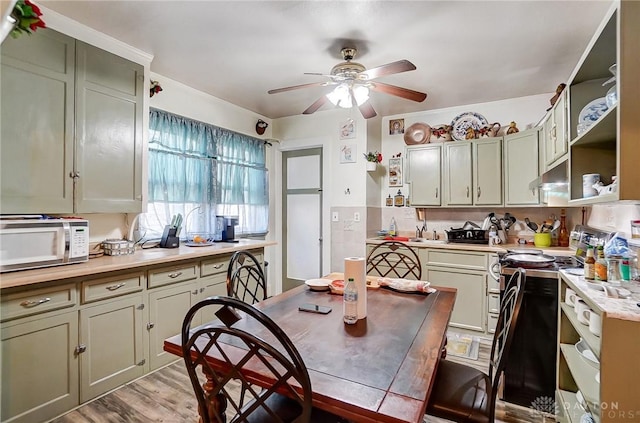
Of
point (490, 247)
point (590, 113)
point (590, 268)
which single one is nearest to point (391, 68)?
point (590, 113)

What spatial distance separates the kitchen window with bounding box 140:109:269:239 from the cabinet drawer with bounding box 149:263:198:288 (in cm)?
60

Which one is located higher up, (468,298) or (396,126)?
(396,126)

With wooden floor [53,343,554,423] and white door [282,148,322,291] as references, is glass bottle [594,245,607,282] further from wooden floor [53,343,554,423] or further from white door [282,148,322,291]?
white door [282,148,322,291]

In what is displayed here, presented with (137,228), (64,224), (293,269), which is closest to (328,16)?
(64,224)

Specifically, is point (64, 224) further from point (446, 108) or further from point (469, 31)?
point (446, 108)

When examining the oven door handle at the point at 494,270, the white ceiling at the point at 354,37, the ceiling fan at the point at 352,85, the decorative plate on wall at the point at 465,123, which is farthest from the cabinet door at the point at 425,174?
the ceiling fan at the point at 352,85

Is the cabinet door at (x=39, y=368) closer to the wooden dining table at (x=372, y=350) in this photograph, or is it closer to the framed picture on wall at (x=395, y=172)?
the wooden dining table at (x=372, y=350)

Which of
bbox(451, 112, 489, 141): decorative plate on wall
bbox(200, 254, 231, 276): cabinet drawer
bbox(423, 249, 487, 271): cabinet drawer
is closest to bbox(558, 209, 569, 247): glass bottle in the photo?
bbox(423, 249, 487, 271): cabinet drawer

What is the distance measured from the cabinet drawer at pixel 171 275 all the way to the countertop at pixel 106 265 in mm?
73

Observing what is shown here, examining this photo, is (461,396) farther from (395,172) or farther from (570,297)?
(395,172)

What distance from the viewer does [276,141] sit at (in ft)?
14.4

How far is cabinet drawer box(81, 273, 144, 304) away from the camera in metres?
1.96

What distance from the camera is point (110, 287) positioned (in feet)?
→ 6.83

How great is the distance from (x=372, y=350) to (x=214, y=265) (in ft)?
6.86
